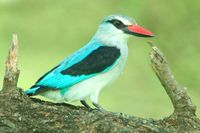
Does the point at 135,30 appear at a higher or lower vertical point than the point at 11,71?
higher

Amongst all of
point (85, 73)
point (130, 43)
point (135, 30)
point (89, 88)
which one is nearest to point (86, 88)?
point (89, 88)

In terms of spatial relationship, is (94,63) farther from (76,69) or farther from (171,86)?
(171,86)

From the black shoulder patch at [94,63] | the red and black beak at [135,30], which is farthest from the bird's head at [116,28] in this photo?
the black shoulder patch at [94,63]

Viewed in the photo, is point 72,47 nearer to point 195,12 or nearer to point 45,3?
point 45,3

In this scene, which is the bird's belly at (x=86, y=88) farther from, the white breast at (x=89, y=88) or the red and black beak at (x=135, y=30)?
the red and black beak at (x=135, y=30)

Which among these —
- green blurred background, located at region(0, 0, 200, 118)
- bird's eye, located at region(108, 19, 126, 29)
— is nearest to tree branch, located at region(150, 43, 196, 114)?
bird's eye, located at region(108, 19, 126, 29)

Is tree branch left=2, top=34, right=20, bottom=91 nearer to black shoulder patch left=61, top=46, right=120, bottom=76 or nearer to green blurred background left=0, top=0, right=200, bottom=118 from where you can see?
black shoulder patch left=61, top=46, right=120, bottom=76
